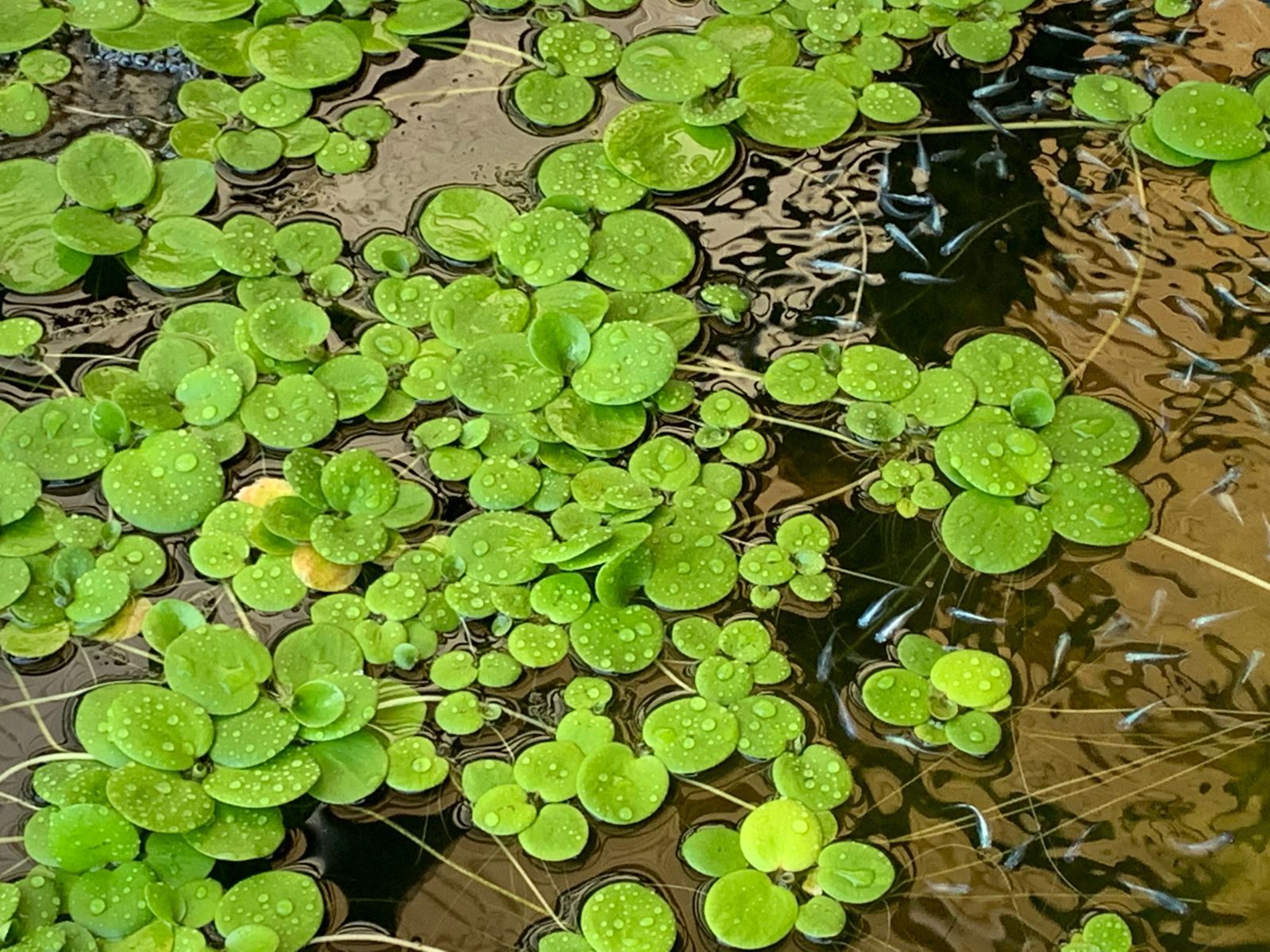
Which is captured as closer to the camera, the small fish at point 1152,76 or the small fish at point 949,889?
the small fish at point 949,889

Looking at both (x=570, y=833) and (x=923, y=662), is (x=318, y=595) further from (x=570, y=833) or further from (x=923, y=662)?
(x=923, y=662)

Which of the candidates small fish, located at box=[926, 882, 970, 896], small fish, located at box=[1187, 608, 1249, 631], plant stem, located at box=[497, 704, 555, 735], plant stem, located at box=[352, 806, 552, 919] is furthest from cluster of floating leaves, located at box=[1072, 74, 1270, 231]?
plant stem, located at box=[352, 806, 552, 919]

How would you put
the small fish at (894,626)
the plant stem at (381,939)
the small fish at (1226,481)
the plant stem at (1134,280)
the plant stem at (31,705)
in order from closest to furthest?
the plant stem at (381,939)
the plant stem at (31,705)
the small fish at (894,626)
the small fish at (1226,481)
the plant stem at (1134,280)

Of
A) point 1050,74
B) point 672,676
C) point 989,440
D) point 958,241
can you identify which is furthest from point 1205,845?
point 1050,74

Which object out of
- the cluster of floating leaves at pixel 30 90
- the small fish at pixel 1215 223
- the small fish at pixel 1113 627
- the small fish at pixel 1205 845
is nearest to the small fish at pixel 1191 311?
the small fish at pixel 1215 223

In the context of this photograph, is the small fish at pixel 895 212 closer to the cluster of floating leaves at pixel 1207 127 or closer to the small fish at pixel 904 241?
the small fish at pixel 904 241

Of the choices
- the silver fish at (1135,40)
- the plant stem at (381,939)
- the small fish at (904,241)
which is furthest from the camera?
the silver fish at (1135,40)
